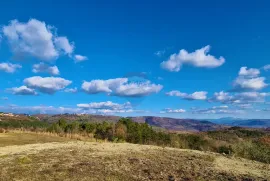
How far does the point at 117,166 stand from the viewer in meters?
13.8

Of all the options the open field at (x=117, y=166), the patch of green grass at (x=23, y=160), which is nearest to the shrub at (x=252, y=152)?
the open field at (x=117, y=166)

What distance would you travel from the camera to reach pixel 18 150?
59.4 ft

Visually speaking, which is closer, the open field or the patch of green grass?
the open field

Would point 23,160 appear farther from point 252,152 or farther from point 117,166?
point 252,152

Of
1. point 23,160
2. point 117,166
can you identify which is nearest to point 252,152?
point 117,166

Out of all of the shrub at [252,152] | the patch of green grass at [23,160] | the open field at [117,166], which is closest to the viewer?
the open field at [117,166]

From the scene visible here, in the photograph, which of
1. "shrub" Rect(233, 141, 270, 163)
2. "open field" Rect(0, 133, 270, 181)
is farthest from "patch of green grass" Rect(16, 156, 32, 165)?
"shrub" Rect(233, 141, 270, 163)

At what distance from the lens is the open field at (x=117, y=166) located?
12156 mm

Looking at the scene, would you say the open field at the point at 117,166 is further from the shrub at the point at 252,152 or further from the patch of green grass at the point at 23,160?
the shrub at the point at 252,152

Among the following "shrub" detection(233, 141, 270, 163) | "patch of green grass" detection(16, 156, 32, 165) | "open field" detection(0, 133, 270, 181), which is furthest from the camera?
"shrub" detection(233, 141, 270, 163)

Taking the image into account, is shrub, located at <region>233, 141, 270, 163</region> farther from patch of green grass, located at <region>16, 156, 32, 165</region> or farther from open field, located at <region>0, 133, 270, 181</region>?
patch of green grass, located at <region>16, 156, 32, 165</region>

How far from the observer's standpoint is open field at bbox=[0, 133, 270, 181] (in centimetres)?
1216

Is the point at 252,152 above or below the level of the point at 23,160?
below

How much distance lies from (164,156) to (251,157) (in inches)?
256
